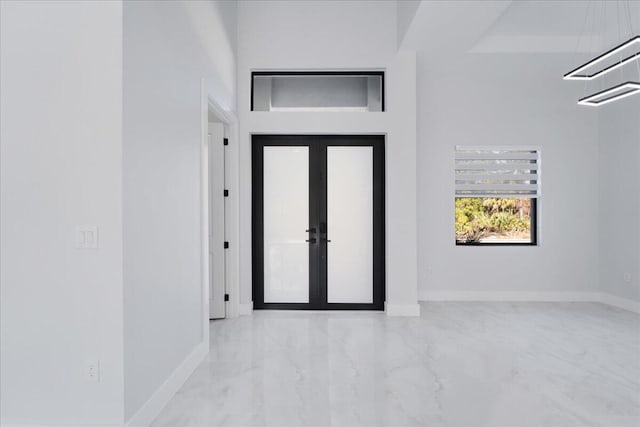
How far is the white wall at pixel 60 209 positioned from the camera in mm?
2059

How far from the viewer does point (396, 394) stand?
270cm

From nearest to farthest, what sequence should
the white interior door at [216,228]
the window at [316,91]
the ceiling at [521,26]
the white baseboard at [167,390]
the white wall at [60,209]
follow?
the white wall at [60,209] → the white baseboard at [167,390] → the ceiling at [521,26] → the white interior door at [216,228] → the window at [316,91]

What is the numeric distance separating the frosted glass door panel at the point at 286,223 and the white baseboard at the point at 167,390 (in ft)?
5.75

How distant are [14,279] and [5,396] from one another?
615 mm

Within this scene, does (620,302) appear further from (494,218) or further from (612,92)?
(612,92)

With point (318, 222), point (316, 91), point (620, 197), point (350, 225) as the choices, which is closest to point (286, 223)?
point (318, 222)

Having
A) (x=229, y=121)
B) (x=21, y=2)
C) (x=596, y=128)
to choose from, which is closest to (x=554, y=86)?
(x=596, y=128)

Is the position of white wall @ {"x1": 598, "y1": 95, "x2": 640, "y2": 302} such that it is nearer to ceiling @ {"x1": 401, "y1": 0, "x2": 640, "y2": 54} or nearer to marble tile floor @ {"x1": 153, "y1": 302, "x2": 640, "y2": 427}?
marble tile floor @ {"x1": 153, "y1": 302, "x2": 640, "y2": 427}

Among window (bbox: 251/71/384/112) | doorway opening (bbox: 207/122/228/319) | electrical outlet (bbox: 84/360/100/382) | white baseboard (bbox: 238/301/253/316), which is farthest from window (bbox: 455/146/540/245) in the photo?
electrical outlet (bbox: 84/360/100/382)

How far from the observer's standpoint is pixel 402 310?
4781mm

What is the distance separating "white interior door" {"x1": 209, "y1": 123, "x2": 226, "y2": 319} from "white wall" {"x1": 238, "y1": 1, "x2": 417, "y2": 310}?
28 cm

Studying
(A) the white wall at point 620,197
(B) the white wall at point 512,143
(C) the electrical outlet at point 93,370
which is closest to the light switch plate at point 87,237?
(C) the electrical outlet at point 93,370

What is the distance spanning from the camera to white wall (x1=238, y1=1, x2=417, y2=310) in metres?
4.78

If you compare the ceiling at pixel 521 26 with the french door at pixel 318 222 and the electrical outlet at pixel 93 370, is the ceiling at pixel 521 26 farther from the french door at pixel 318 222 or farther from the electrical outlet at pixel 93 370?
the electrical outlet at pixel 93 370
